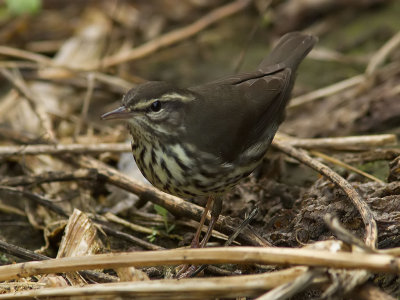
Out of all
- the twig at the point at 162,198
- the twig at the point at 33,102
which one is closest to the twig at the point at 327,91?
the twig at the point at 162,198

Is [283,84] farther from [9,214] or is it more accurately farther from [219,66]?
[219,66]

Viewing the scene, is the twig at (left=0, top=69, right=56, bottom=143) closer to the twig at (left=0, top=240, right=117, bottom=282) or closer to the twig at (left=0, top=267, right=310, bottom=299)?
the twig at (left=0, top=240, right=117, bottom=282)

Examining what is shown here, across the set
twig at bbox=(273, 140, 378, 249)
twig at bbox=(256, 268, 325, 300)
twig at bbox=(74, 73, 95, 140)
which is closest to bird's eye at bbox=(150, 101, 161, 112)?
twig at bbox=(273, 140, 378, 249)

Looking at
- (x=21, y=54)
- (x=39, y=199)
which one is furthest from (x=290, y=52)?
(x=21, y=54)

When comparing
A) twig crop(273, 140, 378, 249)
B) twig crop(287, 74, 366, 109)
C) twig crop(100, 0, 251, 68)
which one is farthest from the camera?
twig crop(100, 0, 251, 68)

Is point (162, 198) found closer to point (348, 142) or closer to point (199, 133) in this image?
point (199, 133)
